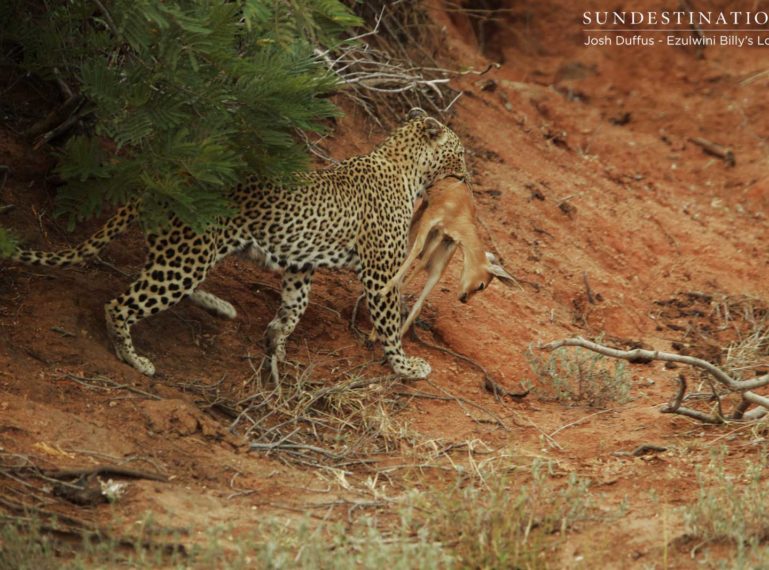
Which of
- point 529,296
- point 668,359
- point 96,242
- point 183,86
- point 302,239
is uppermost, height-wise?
point 183,86

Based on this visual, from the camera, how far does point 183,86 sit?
22.4 ft

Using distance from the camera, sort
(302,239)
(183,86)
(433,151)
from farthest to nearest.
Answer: (433,151) → (302,239) → (183,86)

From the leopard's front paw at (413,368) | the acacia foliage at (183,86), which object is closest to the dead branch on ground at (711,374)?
the leopard's front paw at (413,368)

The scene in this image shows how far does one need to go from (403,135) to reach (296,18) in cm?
309

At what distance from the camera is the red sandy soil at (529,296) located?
6863 millimetres

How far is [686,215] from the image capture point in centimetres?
Result: 1306

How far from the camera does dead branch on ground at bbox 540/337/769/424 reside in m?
7.32

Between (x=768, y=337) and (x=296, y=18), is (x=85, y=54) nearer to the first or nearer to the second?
(x=296, y=18)

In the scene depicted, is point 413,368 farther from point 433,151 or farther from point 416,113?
point 416,113

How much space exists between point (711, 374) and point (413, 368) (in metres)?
2.23

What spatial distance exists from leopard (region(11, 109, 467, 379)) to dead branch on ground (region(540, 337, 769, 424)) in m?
1.69

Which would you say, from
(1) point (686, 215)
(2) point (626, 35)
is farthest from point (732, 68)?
(1) point (686, 215)

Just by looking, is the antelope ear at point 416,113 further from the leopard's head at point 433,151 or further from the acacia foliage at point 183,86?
the acacia foliage at point 183,86

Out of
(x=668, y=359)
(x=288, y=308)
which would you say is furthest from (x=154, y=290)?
(x=668, y=359)
